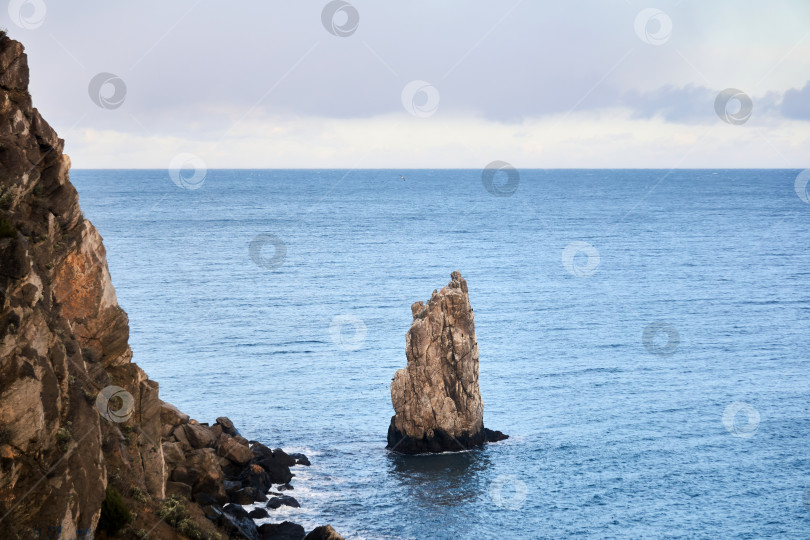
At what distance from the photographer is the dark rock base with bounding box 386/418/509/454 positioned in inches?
2494

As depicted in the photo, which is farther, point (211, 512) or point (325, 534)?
point (211, 512)

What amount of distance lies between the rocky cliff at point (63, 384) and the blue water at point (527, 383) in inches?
639

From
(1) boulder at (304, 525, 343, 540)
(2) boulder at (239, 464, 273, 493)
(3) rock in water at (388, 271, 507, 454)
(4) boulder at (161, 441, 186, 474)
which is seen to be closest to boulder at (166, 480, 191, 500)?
(4) boulder at (161, 441, 186, 474)

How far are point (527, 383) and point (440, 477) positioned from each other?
27777 mm

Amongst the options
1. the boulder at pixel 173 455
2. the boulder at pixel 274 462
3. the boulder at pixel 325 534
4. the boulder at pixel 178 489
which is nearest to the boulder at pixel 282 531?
the boulder at pixel 325 534

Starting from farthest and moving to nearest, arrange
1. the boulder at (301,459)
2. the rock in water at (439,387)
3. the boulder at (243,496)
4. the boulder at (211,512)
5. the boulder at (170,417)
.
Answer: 1. the rock in water at (439,387)
2. the boulder at (301,459)
3. the boulder at (170,417)
4. the boulder at (243,496)
5. the boulder at (211,512)

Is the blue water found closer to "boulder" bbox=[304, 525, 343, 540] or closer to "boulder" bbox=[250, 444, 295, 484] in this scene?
"boulder" bbox=[250, 444, 295, 484]

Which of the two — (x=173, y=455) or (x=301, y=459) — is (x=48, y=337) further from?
(x=301, y=459)

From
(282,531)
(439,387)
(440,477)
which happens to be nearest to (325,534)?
(282,531)

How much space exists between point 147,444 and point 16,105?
652 inches

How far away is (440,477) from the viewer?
192 ft

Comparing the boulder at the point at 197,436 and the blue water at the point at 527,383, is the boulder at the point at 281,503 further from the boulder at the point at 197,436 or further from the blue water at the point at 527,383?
the boulder at the point at 197,436

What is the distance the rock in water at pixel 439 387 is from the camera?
2500 inches

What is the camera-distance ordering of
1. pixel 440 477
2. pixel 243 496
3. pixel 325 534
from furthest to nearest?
pixel 440 477, pixel 243 496, pixel 325 534
